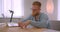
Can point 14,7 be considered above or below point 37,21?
above

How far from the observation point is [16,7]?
13.4 feet

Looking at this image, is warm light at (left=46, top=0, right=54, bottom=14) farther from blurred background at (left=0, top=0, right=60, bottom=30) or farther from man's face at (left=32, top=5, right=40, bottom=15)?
man's face at (left=32, top=5, right=40, bottom=15)

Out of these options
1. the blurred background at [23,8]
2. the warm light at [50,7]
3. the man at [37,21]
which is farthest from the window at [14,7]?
the man at [37,21]

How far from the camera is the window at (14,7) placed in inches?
158

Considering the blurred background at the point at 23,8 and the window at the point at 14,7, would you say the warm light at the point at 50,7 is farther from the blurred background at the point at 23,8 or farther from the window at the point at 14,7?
the window at the point at 14,7

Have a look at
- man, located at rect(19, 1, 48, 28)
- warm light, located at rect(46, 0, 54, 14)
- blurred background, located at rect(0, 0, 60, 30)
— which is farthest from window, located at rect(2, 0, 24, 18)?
man, located at rect(19, 1, 48, 28)

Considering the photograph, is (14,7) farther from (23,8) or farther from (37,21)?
(37,21)

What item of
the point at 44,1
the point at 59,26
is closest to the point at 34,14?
the point at 59,26

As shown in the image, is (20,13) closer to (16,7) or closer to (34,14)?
(16,7)

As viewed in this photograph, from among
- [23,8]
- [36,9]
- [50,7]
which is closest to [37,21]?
[36,9]

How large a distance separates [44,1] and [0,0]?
4.42 ft

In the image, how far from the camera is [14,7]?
13.3ft

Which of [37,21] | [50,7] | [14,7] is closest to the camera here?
[37,21]

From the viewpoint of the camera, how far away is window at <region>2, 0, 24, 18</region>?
4016 millimetres
